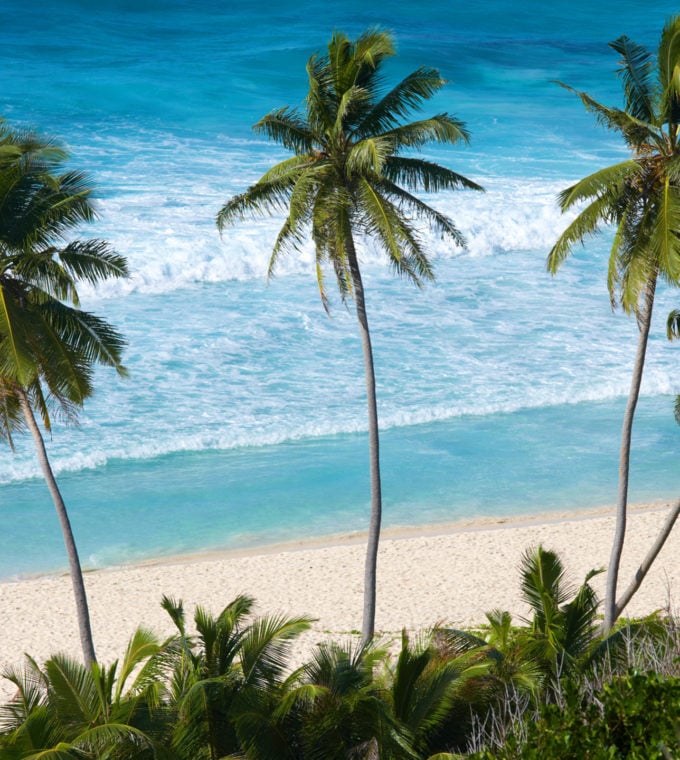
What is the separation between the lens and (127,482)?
1002 inches

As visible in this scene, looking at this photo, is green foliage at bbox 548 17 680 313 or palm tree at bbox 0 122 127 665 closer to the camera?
palm tree at bbox 0 122 127 665

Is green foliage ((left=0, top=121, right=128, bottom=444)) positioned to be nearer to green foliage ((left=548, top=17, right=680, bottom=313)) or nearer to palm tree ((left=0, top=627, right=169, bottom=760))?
palm tree ((left=0, top=627, right=169, bottom=760))

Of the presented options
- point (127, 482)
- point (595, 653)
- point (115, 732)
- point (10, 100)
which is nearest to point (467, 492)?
point (127, 482)

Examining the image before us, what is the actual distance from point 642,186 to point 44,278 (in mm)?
8505

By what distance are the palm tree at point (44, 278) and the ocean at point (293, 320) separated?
7.96 meters

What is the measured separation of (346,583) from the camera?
1995 cm

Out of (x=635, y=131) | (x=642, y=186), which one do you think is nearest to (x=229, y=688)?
(x=642, y=186)

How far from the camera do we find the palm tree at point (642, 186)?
14055 millimetres

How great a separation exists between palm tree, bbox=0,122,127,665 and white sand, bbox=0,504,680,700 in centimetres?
386

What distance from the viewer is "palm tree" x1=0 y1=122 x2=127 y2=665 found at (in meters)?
13.3

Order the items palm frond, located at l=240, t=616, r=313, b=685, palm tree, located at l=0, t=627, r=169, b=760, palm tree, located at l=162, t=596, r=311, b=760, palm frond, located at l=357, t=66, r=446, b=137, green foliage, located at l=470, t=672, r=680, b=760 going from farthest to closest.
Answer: palm frond, located at l=357, t=66, r=446, b=137 < palm frond, located at l=240, t=616, r=313, b=685 < palm tree, located at l=162, t=596, r=311, b=760 < palm tree, located at l=0, t=627, r=169, b=760 < green foliage, located at l=470, t=672, r=680, b=760

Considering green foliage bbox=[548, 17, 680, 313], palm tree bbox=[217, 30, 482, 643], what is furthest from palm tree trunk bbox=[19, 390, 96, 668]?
green foliage bbox=[548, 17, 680, 313]

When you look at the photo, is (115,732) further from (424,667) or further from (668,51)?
(668,51)

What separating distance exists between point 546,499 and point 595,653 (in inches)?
455
